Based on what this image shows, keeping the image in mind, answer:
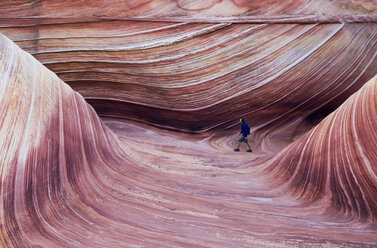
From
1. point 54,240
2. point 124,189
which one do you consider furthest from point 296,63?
point 54,240

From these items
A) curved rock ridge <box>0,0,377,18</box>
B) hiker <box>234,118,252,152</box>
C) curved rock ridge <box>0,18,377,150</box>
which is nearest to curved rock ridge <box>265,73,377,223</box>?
hiker <box>234,118,252,152</box>

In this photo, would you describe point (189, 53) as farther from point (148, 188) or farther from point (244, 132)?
point (148, 188)

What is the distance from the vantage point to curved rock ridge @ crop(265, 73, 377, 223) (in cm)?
209

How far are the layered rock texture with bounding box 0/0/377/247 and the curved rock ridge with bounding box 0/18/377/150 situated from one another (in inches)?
0.6

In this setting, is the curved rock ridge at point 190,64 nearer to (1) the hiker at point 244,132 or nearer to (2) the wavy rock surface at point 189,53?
(2) the wavy rock surface at point 189,53

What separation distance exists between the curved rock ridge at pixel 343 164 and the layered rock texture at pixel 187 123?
11 millimetres

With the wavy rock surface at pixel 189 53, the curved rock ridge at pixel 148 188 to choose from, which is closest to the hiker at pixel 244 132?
the wavy rock surface at pixel 189 53

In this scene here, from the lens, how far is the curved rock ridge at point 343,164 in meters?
2.09

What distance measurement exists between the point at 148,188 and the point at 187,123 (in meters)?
2.12

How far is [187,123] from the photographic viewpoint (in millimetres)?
4609

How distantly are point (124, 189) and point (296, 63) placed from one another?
3127 mm

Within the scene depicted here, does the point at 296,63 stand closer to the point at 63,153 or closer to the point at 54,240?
the point at 63,153

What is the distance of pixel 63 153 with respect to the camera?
2.26m

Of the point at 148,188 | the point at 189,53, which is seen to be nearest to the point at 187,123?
the point at 189,53
